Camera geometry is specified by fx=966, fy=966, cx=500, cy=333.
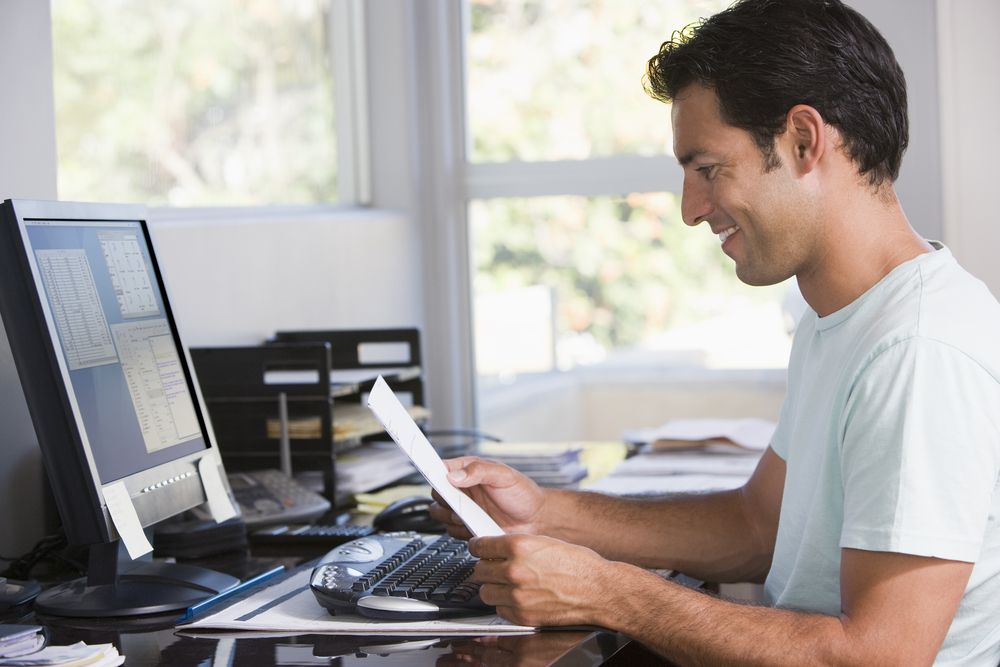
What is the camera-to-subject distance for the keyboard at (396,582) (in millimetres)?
997

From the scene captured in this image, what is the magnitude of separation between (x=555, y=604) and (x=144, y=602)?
18.0 inches

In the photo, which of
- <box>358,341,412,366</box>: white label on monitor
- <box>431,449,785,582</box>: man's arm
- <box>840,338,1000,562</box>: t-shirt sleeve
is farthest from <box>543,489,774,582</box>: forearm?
<box>358,341,412,366</box>: white label on monitor

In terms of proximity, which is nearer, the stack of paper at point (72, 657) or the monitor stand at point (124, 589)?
the stack of paper at point (72, 657)

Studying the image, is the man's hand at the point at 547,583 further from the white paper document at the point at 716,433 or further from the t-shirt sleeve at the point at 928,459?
the white paper document at the point at 716,433

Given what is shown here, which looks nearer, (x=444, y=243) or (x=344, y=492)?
(x=344, y=492)

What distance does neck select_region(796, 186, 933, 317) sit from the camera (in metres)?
1.05

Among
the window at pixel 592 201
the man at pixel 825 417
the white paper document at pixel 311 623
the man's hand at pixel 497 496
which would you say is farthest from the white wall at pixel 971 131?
the white paper document at pixel 311 623

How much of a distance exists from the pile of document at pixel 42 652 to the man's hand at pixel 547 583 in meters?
0.37

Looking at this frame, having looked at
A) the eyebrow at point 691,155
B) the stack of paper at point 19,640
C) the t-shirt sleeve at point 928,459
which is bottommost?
the stack of paper at point 19,640

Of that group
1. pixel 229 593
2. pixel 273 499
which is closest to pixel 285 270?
pixel 273 499

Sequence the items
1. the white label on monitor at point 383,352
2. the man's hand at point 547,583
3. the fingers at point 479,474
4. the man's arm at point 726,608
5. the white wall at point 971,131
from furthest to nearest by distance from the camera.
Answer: the white label on monitor at point 383,352 < the white wall at point 971,131 < the fingers at point 479,474 < the man's hand at point 547,583 < the man's arm at point 726,608

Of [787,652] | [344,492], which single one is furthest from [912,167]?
[787,652]

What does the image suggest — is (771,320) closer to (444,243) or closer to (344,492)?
(444,243)

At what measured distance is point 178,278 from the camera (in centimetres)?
176
